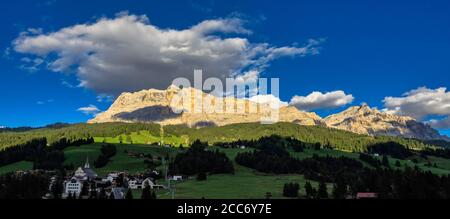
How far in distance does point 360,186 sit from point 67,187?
3758 inches

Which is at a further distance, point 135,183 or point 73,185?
point 135,183

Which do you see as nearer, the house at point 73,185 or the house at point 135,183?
the house at point 73,185

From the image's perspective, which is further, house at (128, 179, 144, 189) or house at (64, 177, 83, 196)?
house at (128, 179, 144, 189)
